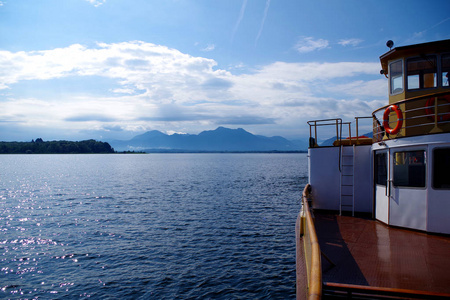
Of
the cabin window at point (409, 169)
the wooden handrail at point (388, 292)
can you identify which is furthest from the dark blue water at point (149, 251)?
the wooden handrail at point (388, 292)

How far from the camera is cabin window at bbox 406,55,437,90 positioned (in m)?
11.5

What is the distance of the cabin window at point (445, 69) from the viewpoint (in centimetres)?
1131

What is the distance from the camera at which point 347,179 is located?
1409 cm

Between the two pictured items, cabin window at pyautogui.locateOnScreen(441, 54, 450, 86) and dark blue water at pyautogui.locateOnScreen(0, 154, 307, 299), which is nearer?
cabin window at pyautogui.locateOnScreen(441, 54, 450, 86)

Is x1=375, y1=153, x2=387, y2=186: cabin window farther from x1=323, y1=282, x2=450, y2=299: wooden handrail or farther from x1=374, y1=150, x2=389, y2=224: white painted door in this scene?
x1=323, y1=282, x2=450, y2=299: wooden handrail

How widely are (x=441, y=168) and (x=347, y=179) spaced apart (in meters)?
4.82

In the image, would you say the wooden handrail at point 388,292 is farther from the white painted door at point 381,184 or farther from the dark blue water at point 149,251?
the dark blue water at point 149,251

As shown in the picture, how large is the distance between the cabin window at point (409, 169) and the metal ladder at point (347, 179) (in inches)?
119

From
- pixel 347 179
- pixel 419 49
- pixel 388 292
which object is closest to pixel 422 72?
pixel 419 49

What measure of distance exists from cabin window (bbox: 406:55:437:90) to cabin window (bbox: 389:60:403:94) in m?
0.28

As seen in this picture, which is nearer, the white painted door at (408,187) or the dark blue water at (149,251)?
the white painted door at (408,187)

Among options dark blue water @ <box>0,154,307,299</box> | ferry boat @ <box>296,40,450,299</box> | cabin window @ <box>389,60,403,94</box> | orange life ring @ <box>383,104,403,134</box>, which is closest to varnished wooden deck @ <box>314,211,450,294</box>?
ferry boat @ <box>296,40,450,299</box>

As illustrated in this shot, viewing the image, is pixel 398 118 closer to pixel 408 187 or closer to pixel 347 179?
pixel 408 187

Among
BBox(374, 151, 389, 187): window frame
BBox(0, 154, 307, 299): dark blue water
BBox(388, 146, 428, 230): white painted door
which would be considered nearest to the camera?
BBox(388, 146, 428, 230): white painted door
